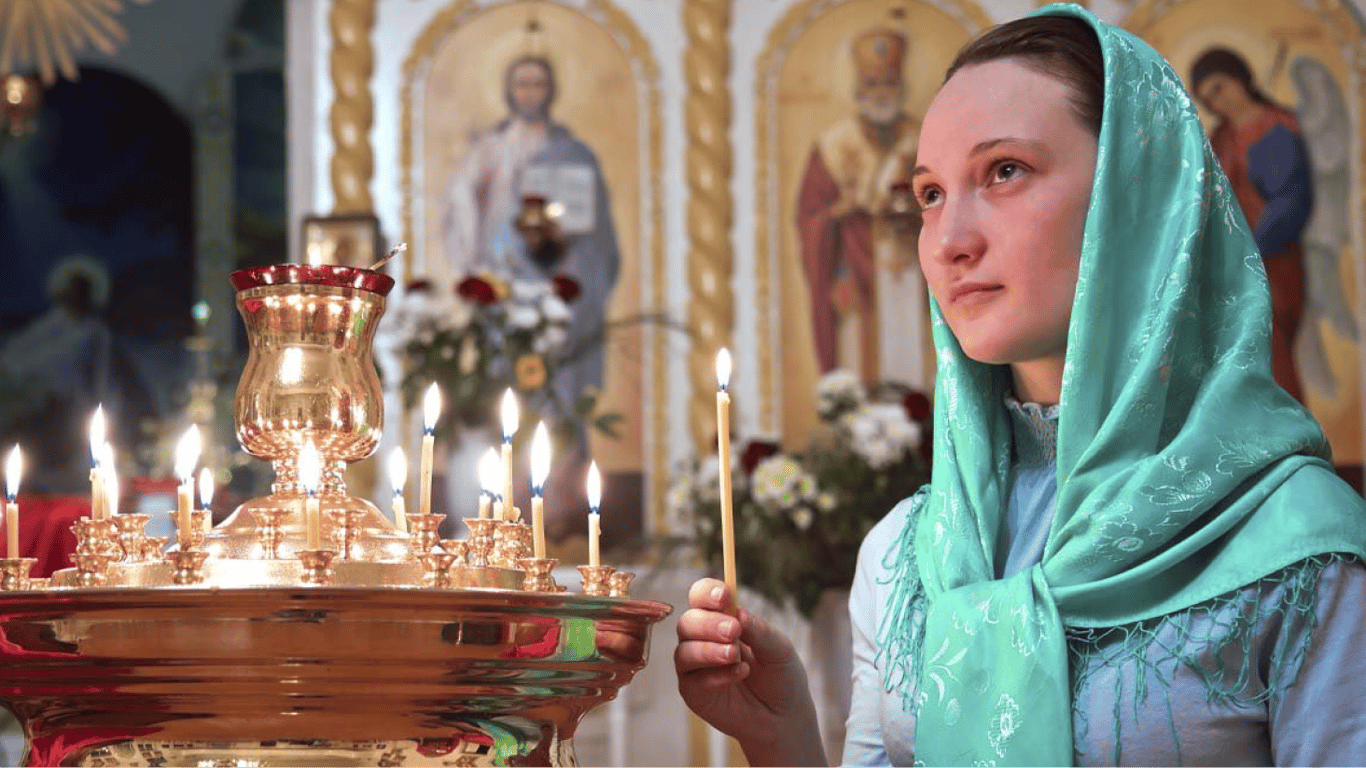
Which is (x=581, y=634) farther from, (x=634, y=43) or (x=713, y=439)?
(x=634, y=43)

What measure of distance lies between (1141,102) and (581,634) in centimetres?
80

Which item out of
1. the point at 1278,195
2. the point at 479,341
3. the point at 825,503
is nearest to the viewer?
the point at 825,503

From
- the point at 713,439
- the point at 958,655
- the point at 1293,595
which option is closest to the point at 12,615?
the point at 958,655

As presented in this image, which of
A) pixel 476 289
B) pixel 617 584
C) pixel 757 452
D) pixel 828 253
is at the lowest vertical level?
pixel 617 584

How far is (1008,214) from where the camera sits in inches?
57.7

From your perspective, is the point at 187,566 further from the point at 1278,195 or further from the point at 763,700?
the point at 1278,195

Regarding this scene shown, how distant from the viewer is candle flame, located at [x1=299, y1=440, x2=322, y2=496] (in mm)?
1064

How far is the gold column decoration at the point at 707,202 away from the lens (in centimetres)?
552

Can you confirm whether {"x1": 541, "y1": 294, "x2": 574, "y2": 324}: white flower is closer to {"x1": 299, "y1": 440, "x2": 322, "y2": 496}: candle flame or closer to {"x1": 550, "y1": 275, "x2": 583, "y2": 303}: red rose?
{"x1": 550, "y1": 275, "x2": 583, "y2": 303}: red rose

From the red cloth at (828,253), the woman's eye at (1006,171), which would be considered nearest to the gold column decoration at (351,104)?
the red cloth at (828,253)

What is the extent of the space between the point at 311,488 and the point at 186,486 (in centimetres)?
11

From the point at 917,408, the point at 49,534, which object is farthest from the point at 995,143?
the point at 917,408

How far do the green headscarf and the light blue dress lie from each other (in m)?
0.02

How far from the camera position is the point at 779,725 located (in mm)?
1417
